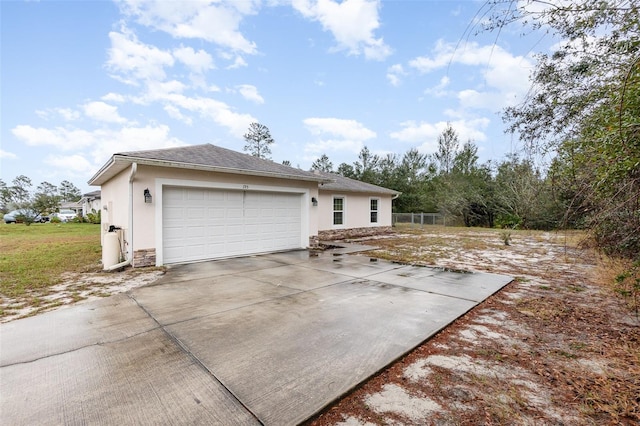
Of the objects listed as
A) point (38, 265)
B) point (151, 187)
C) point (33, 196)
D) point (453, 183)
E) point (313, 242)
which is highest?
point (453, 183)

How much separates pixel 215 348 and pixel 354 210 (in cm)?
1249

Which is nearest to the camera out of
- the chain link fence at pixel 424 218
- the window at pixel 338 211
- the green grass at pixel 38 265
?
the green grass at pixel 38 265

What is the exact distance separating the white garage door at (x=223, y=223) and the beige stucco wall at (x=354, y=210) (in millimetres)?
3390

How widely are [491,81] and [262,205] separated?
7.25 metres

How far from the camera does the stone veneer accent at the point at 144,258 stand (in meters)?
6.82

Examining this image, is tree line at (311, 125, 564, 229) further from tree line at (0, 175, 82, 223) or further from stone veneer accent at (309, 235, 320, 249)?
tree line at (0, 175, 82, 223)

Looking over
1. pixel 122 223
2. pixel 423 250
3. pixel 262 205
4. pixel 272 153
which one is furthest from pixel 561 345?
pixel 272 153

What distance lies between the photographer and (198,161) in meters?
7.59

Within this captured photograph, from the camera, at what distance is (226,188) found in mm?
8188

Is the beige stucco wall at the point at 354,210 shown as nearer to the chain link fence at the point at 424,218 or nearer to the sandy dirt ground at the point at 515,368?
the chain link fence at the point at 424,218

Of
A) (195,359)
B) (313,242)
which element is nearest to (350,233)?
(313,242)

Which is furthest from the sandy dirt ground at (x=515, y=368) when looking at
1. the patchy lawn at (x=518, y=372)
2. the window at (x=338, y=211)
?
the window at (x=338, y=211)

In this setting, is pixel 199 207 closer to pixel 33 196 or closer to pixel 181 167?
pixel 181 167

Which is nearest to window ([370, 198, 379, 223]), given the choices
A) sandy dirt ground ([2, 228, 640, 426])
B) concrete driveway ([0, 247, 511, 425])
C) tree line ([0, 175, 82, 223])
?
concrete driveway ([0, 247, 511, 425])
